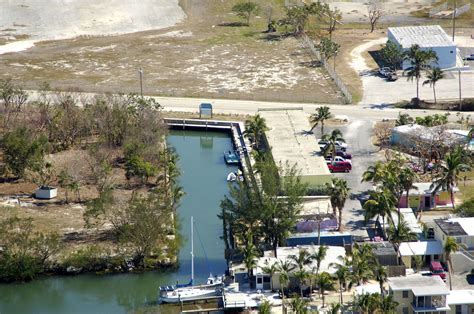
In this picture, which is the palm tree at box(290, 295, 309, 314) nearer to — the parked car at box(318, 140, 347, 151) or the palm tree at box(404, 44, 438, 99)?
the parked car at box(318, 140, 347, 151)

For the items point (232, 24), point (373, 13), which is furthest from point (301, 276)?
point (232, 24)

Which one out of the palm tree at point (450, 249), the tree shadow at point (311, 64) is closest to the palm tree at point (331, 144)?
the palm tree at point (450, 249)

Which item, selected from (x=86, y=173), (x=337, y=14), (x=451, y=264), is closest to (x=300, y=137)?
(x=86, y=173)

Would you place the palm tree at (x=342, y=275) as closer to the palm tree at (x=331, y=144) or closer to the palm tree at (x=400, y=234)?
the palm tree at (x=400, y=234)

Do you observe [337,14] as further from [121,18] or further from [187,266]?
[187,266]

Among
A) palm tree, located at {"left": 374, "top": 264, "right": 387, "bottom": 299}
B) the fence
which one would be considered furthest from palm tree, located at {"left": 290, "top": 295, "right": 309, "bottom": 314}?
the fence

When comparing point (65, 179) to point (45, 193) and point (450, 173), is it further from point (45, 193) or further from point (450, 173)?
point (450, 173)
